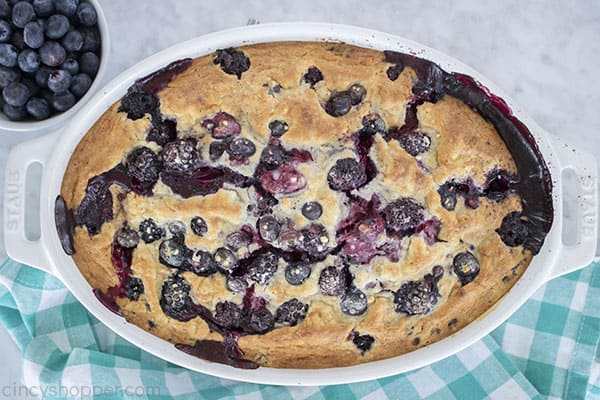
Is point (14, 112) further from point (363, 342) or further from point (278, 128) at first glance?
point (363, 342)

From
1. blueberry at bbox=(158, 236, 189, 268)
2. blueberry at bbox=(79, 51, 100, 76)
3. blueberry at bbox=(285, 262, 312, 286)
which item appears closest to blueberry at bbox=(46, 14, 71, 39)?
blueberry at bbox=(79, 51, 100, 76)

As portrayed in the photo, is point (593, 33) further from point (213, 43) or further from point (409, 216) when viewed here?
point (213, 43)

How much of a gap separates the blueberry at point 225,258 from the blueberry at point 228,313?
3.9 inches

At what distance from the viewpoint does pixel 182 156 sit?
1979mm

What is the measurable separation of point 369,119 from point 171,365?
0.95 meters

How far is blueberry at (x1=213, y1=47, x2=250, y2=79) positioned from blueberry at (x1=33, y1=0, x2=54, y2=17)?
48cm

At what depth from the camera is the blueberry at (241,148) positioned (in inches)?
78.7

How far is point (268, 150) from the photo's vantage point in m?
2.01

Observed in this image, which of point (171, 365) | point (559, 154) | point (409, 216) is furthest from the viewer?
point (171, 365)

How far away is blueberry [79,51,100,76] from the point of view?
7.49 ft

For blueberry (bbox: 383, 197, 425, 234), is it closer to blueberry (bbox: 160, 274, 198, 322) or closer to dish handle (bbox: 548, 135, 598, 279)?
dish handle (bbox: 548, 135, 598, 279)

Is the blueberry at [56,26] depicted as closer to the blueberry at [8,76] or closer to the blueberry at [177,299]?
the blueberry at [8,76]

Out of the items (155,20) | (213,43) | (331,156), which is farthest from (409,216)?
(155,20)

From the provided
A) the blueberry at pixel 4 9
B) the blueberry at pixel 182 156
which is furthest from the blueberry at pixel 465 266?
the blueberry at pixel 4 9
